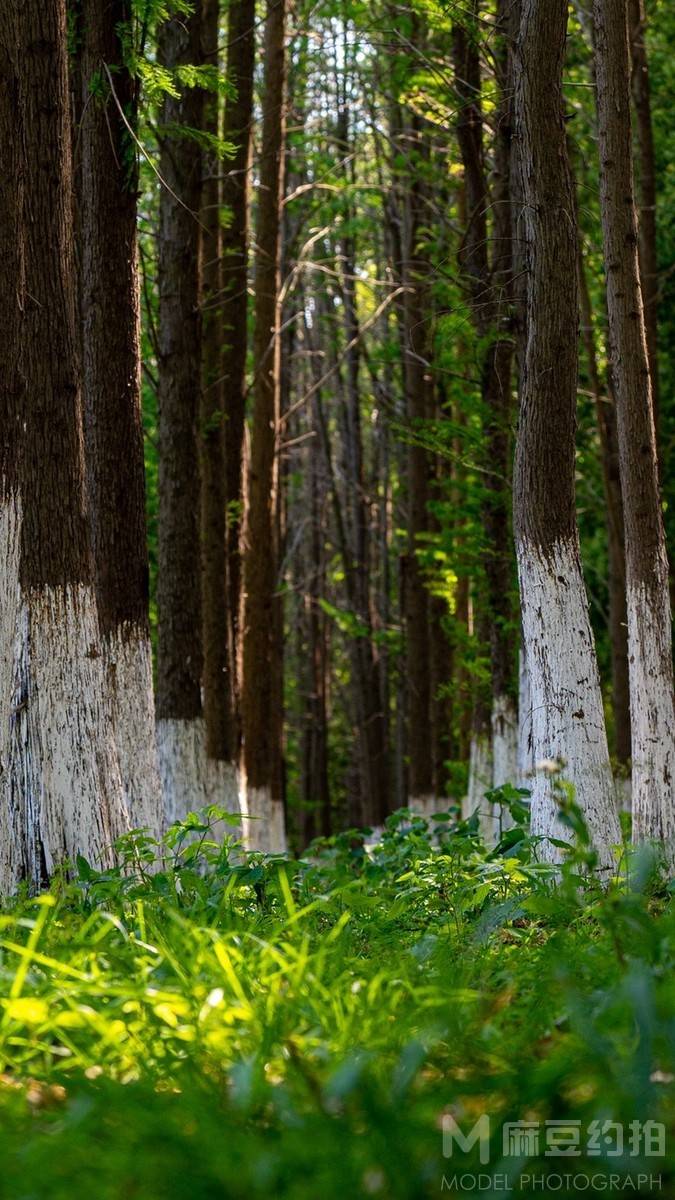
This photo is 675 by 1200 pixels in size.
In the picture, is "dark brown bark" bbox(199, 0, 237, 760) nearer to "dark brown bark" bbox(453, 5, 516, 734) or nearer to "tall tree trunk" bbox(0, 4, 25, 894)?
"dark brown bark" bbox(453, 5, 516, 734)

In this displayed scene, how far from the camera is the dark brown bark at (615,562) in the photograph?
16.9m

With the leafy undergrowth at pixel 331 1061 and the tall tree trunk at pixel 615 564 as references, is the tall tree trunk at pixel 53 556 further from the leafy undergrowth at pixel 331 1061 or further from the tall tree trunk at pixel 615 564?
the tall tree trunk at pixel 615 564

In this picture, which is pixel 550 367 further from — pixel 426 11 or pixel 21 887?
pixel 426 11

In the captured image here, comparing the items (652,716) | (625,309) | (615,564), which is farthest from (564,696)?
(615,564)

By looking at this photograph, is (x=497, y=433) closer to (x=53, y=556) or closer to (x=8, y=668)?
(x=53, y=556)

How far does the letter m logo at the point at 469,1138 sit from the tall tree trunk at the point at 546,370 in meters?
5.06

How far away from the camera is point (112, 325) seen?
975cm

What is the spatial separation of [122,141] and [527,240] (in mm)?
3369

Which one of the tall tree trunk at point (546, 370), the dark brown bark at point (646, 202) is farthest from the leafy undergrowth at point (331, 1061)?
the dark brown bark at point (646, 202)

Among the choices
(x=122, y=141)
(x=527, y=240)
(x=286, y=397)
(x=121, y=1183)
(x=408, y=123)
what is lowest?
(x=121, y=1183)

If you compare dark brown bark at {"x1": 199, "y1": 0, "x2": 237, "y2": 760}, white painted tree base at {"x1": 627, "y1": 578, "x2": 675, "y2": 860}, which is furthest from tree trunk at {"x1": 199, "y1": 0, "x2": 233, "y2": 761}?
white painted tree base at {"x1": 627, "y1": 578, "x2": 675, "y2": 860}

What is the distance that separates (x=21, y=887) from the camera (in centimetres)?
680

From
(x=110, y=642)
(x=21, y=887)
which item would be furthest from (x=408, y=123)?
(x=21, y=887)

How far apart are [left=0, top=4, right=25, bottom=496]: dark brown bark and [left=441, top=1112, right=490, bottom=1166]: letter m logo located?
5.23 metres
